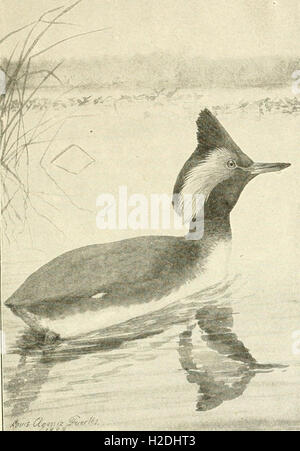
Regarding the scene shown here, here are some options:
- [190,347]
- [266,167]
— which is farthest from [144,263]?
[266,167]

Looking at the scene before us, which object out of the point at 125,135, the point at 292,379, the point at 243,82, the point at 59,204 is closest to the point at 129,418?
the point at 292,379

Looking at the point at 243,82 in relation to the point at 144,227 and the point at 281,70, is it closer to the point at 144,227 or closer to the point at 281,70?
the point at 281,70

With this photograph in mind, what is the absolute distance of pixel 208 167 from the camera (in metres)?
1.23

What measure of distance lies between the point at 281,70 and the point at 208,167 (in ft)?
0.79

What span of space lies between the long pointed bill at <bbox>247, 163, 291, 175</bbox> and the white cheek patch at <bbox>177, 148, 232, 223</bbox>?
49mm

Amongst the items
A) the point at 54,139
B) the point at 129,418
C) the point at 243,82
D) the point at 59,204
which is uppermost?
the point at 243,82

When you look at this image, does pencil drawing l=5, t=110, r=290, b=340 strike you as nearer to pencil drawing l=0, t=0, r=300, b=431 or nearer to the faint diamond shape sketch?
pencil drawing l=0, t=0, r=300, b=431

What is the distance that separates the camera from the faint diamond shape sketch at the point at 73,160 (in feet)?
4.02

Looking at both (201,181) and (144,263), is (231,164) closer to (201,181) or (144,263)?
(201,181)

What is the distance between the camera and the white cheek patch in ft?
4.04

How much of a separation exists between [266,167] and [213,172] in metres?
0.11
